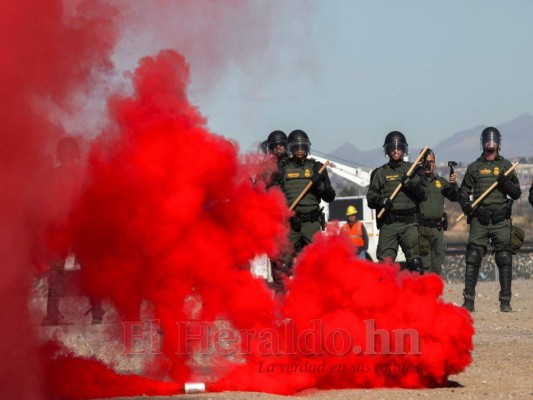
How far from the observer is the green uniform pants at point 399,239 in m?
14.2

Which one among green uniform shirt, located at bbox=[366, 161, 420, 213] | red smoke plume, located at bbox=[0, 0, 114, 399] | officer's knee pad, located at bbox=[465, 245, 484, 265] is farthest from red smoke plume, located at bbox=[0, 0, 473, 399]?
officer's knee pad, located at bbox=[465, 245, 484, 265]

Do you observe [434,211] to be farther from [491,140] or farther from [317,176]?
[317,176]

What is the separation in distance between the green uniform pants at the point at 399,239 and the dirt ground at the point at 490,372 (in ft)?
4.25

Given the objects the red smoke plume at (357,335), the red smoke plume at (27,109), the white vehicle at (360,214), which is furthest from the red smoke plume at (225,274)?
the white vehicle at (360,214)

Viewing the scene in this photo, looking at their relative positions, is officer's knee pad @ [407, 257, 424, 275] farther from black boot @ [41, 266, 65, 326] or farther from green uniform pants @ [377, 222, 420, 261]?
black boot @ [41, 266, 65, 326]

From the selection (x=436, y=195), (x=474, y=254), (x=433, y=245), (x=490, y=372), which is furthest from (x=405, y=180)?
(x=436, y=195)

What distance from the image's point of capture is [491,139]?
16.2m

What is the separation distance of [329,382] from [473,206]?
293 inches

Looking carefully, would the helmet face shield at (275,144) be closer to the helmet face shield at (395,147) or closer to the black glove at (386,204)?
the helmet face shield at (395,147)

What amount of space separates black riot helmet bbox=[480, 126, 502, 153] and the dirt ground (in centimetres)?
238

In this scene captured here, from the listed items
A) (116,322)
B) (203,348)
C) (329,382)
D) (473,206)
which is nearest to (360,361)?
(329,382)

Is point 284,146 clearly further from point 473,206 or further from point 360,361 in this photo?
point 360,361

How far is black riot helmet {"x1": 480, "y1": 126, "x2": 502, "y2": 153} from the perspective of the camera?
640 inches

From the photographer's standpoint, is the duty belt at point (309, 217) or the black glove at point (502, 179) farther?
the black glove at point (502, 179)
